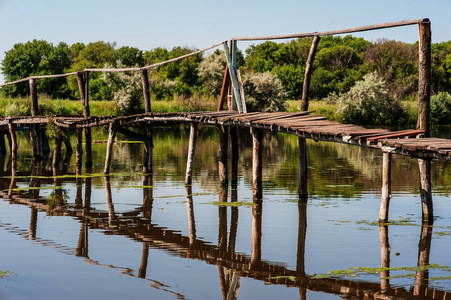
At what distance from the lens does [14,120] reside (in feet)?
94.4

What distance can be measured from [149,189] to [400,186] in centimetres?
728

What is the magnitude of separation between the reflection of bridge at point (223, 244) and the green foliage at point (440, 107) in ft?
159

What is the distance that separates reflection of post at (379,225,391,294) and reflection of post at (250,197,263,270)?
190 cm

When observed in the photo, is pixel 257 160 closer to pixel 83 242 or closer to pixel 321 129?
pixel 321 129

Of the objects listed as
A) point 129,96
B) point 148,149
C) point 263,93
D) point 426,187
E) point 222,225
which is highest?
point 263,93

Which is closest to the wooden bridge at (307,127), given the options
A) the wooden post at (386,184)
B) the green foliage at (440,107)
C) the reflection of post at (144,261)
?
the wooden post at (386,184)

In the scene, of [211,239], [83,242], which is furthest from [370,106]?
[83,242]

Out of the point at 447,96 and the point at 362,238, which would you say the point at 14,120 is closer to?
the point at 362,238

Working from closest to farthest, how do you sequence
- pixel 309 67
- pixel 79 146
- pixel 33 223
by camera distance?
pixel 33 223, pixel 309 67, pixel 79 146

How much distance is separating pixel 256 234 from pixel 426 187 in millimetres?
3430

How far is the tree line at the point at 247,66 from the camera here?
69000mm

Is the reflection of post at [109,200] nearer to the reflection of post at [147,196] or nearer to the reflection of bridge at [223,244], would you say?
the reflection of bridge at [223,244]

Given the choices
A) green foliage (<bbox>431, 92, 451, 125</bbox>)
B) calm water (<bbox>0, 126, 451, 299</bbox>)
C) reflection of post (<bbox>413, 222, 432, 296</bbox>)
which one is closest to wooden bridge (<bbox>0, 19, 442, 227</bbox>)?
reflection of post (<bbox>413, 222, 432, 296</bbox>)

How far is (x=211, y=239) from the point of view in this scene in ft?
39.1
